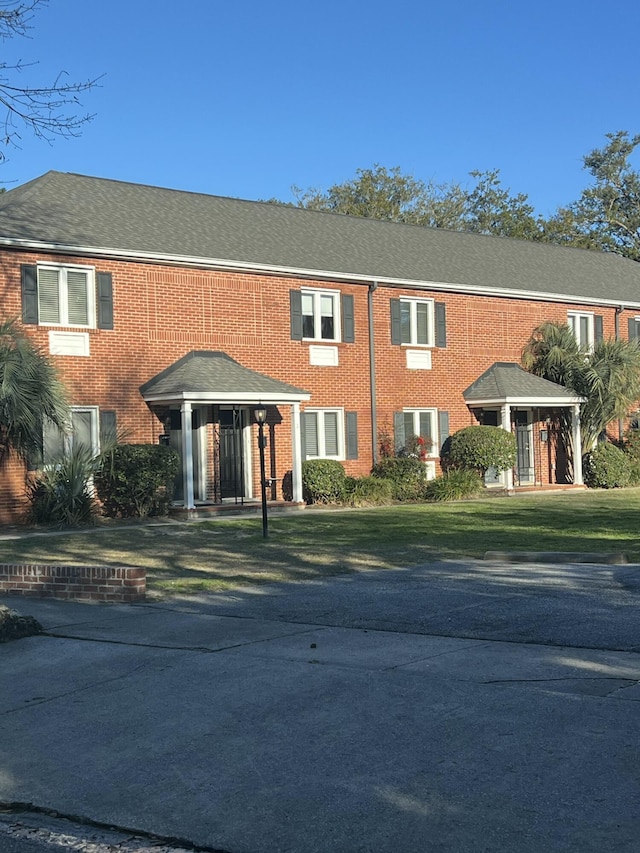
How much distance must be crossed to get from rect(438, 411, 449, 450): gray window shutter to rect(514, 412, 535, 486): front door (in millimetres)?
2902

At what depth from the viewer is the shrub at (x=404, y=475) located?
26.1 meters

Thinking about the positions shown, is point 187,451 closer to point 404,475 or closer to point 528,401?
point 404,475

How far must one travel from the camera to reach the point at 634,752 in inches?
213

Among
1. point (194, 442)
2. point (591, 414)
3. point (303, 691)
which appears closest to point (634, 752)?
point (303, 691)

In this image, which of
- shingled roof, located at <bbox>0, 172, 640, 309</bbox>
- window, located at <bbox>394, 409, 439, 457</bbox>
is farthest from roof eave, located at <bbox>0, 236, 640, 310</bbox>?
window, located at <bbox>394, 409, 439, 457</bbox>

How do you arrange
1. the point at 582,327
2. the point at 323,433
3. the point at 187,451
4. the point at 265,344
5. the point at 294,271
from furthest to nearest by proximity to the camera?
the point at 582,327
the point at 323,433
the point at 294,271
the point at 265,344
the point at 187,451

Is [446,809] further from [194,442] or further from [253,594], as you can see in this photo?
[194,442]

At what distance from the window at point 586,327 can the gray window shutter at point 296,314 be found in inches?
386

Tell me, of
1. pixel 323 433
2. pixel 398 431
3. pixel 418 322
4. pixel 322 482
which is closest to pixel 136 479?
pixel 322 482

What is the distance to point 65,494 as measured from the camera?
20953mm

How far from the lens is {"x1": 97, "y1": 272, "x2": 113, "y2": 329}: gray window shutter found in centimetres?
2288

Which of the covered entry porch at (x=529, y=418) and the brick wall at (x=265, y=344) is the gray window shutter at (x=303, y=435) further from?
the covered entry porch at (x=529, y=418)

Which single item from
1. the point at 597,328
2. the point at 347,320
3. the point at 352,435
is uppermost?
the point at 597,328

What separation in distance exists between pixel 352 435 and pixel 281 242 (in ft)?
18.0
